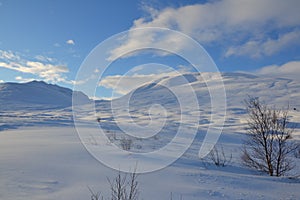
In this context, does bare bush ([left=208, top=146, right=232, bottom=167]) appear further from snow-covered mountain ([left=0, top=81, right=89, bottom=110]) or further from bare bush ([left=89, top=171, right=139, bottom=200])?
snow-covered mountain ([left=0, top=81, right=89, bottom=110])

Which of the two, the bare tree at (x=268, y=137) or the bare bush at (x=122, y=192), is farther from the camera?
the bare tree at (x=268, y=137)

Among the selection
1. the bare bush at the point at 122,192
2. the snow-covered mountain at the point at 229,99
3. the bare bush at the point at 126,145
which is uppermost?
the snow-covered mountain at the point at 229,99

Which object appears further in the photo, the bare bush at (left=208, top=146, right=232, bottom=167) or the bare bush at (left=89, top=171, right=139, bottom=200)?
the bare bush at (left=208, top=146, right=232, bottom=167)

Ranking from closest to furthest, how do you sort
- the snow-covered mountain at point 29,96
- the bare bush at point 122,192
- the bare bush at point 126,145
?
the bare bush at point 122,192
the bare bush at point 126,145
the snow-covered mountain at point 29,96

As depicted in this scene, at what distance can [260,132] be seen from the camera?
10789 mm

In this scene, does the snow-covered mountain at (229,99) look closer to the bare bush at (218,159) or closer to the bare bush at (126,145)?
the bare bush at (218,159)

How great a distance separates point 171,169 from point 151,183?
1589 mm

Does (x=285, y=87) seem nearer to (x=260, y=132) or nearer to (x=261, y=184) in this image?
(x=260, y=132)

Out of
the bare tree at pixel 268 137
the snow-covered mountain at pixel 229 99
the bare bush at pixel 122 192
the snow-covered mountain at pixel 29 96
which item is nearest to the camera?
the bare bush at pixel 122 192

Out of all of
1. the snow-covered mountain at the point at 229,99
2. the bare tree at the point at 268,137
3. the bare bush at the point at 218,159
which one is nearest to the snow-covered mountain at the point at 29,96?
the snow-covered mountain at the point at 229,99

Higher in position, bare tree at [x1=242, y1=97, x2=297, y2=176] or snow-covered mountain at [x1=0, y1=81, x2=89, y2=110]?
snow-covered mountain at [x1=0, y1=81, x2=89, y2=110]

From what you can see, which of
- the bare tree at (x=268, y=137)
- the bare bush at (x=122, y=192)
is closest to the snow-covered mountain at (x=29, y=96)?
the bare tree at (x=268, y=137)

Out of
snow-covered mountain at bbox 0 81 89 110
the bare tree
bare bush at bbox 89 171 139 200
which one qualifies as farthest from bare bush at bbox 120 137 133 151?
snow-covered mountain at bbox 0 81 89 110

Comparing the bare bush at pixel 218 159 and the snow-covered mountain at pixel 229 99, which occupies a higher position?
the snow-covered mountain at pixel 229 99
